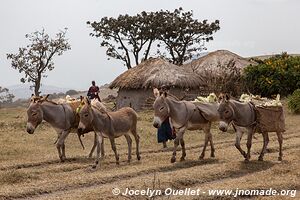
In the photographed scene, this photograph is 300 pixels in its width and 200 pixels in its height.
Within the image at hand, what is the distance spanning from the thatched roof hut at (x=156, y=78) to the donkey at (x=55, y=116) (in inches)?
610

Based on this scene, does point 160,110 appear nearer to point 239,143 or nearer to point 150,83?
point 239,143

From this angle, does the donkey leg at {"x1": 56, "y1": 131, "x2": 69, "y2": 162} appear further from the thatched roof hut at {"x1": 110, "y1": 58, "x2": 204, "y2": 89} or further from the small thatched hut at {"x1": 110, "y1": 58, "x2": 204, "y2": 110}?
the thatched roof hut at {"x1": 110, "y1": 58, "x2": 204, "y2": 89}

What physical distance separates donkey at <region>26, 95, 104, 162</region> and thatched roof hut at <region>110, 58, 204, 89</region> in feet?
50.8

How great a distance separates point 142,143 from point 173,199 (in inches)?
375

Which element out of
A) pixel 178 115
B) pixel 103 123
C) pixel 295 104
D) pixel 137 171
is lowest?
pixel 137 171

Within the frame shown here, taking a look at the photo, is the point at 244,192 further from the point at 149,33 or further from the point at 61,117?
the point at 149,33

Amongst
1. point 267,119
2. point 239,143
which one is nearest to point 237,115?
point 239,143

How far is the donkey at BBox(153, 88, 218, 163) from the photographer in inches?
489

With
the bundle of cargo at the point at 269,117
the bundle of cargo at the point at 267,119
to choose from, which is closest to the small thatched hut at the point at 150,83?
the bundle of cargo at the point at 269,117

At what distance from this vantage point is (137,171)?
11.4 meters

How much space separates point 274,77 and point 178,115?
790 inches

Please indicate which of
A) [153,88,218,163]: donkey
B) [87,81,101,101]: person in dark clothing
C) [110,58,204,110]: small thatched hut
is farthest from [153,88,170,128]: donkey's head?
[110,58,204,110]: small thatched hut

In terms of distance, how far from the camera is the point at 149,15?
4653 centimetres

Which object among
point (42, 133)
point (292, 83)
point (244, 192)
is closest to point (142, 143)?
point (42, 133)
